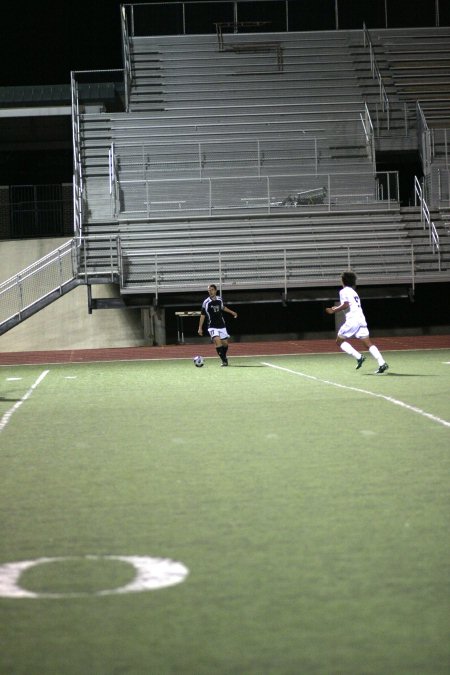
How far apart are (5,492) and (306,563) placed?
318 centimetres

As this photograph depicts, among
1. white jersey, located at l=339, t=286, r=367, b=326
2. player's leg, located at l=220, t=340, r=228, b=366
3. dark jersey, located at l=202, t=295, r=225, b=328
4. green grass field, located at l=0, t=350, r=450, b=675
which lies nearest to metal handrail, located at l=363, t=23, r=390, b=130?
dark jersey, located at l=202, t=295, r=225, b=328


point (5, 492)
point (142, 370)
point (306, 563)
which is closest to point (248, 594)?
point (306, 563)

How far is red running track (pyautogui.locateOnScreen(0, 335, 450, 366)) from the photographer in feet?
91.6

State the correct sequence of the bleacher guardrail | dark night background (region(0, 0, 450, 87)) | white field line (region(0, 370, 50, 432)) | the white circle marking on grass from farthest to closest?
1. dark night background (region(0, 0, 450, 87))
2. the bleacher guardrail
3. white field line (region(0, 370, 50, 432))
4. the white circle marking on grass

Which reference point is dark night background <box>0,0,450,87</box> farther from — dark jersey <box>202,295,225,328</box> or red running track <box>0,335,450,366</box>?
dark jersey <box>202,295,225,328</box>

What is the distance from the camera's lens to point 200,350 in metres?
30.2

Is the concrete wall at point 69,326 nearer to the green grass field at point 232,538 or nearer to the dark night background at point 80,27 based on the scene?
the dark night background at point 80,27

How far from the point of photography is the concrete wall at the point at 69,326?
34.7 m

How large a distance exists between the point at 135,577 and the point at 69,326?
1165 inches

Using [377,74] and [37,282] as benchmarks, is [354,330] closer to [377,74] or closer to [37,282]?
[37,282]

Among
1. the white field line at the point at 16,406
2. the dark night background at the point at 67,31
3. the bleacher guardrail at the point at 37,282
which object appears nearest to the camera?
the white field line at the point at 16,406

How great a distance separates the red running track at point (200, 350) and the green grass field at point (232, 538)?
545 inches

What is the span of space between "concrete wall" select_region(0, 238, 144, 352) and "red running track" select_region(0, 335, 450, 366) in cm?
116

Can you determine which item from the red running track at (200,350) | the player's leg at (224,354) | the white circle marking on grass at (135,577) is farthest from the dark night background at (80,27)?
the white circle marking on grass at (135,577)
